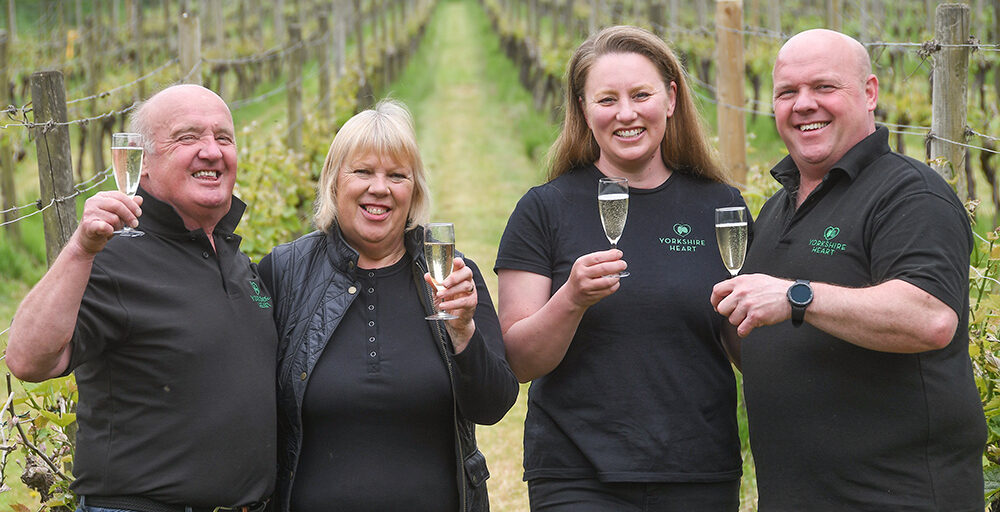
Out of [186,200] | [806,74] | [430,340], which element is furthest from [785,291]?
→ [186,200]

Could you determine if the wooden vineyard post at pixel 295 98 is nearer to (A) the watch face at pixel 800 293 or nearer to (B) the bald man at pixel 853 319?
(B) the bald man at pixel 853 319

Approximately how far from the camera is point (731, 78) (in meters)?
5.50

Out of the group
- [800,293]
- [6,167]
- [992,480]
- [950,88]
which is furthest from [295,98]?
[800,293]

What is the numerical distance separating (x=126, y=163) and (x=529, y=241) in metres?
0.97

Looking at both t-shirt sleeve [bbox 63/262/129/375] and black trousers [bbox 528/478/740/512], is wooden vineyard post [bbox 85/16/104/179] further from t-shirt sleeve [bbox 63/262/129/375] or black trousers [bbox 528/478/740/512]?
black trousers [bbox 528/478/740/512]

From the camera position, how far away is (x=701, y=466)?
249cm

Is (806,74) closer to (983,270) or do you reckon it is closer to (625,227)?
(625,227)

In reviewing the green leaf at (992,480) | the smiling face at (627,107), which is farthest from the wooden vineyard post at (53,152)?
the green leaf at (992,480)

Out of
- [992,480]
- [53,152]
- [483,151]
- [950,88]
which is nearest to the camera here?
[992,480]

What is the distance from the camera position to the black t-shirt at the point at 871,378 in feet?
6.92

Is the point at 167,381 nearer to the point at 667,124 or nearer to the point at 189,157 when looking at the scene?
the point at 189,157

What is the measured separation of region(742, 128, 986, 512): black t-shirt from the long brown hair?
397 millimetres

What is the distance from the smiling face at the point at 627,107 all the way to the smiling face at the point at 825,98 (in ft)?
1.02

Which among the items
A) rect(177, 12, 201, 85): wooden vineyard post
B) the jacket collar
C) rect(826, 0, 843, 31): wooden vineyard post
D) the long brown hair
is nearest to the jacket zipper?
the jacket collar
